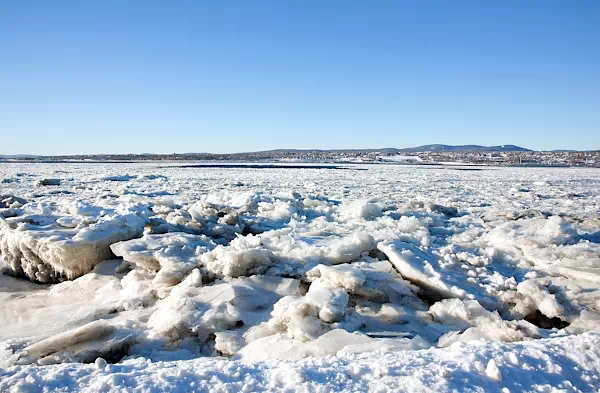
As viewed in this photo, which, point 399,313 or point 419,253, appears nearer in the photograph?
point 399,313

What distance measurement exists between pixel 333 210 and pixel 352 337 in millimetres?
5037

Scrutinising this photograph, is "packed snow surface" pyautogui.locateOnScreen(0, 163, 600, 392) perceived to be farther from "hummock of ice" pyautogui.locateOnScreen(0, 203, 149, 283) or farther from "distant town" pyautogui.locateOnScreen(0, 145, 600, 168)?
"distant town" pyautogui.locateOnScreen(0, 145, 600, 168)

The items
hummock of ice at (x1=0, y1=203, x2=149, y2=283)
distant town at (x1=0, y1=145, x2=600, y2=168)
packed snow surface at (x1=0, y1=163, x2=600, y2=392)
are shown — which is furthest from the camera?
distant town at (x1=0, y1=145, x2=600, y2=168)

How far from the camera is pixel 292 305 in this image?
10.8ft

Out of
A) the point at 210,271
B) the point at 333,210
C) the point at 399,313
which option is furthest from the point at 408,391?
the point at 333,210

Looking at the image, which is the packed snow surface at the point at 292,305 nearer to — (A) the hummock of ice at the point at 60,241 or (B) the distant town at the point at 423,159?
(A) the hummock of ice at the point at 60,241

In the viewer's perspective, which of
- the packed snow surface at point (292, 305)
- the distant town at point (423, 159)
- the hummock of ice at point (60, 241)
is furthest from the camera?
the distant town at point (423, 159)

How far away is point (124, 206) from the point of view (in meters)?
6.85

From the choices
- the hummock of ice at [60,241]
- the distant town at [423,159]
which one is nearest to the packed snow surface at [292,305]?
the hummock of ice at [60,241]

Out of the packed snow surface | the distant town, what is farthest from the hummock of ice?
the distant town

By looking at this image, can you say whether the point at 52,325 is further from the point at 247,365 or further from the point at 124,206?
the point at 124,206

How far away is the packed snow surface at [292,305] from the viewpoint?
2.09 metres

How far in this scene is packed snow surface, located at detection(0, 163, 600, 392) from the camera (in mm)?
2088

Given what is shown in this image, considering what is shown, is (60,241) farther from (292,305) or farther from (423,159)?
(423,159)
